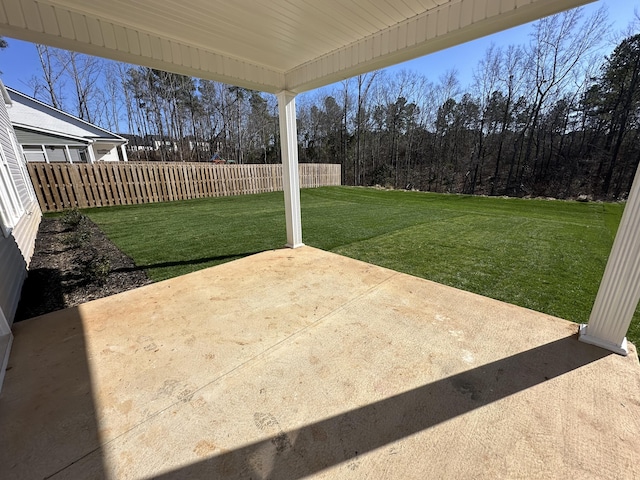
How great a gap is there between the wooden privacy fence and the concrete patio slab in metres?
7.52

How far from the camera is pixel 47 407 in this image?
1537mm

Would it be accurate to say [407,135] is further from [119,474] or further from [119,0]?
[119,474]

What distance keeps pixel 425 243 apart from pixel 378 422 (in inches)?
149

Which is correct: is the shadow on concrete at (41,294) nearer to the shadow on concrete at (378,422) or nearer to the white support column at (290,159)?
the shadow on concrete at (378,422)

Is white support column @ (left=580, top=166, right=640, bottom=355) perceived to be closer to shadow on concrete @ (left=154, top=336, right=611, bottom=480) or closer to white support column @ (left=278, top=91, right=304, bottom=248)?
shadow on concrete @ (left=154, top=336, right=611, bottom=480)

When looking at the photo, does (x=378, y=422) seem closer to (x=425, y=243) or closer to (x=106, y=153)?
(x=425, y=243)

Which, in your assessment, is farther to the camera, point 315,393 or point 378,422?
point 315,393

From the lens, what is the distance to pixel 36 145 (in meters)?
11.5

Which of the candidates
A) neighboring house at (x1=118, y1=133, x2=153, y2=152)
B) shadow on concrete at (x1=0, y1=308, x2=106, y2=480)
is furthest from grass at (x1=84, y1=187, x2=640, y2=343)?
neighboring house at (x1=118, y1=133, x2=153, y2=152)

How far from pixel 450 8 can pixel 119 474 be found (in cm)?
356

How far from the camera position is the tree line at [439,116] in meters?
14.8

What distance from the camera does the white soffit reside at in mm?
2014

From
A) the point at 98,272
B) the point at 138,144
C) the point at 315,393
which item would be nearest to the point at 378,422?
the point at 315,393

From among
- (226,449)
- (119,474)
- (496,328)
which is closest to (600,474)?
(496,328)
